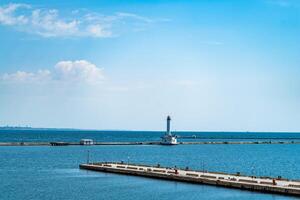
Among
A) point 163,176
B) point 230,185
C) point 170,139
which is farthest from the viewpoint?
point 170,139

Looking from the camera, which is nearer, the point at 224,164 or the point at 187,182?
the point at 187,182

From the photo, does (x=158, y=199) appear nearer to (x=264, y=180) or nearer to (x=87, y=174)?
(x=264, y=180)

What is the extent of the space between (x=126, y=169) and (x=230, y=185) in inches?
942

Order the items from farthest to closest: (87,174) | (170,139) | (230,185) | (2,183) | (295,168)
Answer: (170,139) < (295,168) < (87,174) < (2,183) < (230,185)

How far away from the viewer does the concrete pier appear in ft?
217

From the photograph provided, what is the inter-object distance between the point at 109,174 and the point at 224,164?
36.4 m

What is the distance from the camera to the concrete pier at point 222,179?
217 feet

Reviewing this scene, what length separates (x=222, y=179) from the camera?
74500 millimetres

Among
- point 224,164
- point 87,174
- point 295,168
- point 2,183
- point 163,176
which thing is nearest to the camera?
point 2,183

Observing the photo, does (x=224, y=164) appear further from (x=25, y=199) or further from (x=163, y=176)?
(x=25, y=199)

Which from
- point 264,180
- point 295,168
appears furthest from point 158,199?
point 295,168

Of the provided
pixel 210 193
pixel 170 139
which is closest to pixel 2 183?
pixel 210 193

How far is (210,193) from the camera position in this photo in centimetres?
6631

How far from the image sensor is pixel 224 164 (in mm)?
117438
